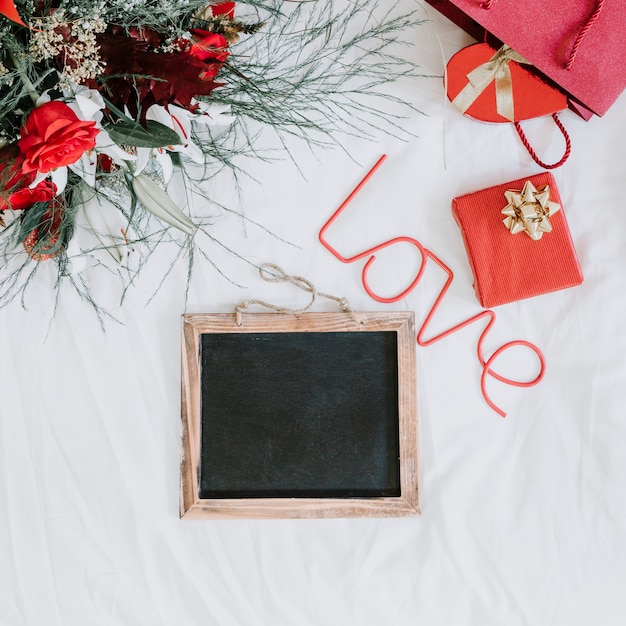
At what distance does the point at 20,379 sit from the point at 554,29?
0.97 m

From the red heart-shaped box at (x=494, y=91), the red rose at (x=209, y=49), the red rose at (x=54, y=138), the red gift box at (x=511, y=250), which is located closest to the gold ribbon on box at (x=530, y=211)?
the red gift box at (x=511, y=250)

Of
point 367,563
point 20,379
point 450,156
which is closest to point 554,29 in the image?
point 450,156

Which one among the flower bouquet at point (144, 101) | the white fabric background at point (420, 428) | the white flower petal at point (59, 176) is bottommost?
the white fabric background at point (420, 428)

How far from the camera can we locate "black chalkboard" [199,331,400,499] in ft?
3.29

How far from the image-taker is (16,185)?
2.32ft

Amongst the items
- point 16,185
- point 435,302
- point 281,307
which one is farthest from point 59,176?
point 435,302

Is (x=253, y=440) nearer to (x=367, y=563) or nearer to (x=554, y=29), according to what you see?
(x=367, y=563)

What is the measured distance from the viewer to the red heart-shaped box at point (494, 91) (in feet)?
3.11

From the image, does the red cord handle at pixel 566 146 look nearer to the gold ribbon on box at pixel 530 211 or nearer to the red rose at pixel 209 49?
the gold ribbon on box at pixel 530 211

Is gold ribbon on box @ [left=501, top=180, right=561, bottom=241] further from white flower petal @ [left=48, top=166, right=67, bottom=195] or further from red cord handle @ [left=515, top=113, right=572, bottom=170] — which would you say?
white flower petal @ [left=48, top=166, right=67, bottom=195]

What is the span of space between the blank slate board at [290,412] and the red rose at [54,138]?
432 millimetres

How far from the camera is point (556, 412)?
1.01 meters

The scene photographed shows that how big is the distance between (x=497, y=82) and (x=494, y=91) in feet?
0.04

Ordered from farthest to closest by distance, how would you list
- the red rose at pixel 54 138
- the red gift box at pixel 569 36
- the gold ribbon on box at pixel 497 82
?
the gold ribbon on box at pixel 497 82
the red gift box at pixel 569 36
the red rose at pixel 54 138
